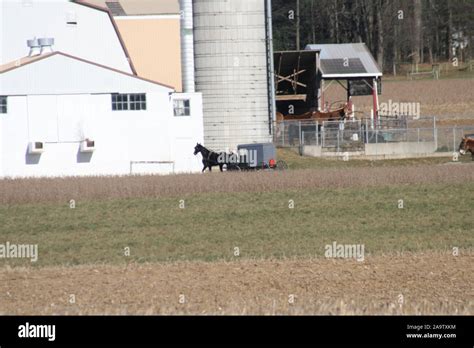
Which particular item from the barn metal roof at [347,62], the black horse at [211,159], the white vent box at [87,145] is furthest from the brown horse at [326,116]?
the white vent box at [87,145]

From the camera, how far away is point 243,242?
22.1 m

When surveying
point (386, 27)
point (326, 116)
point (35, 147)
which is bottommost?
point (35, 147)

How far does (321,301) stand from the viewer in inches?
563

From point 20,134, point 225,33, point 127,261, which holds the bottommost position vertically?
point 127,261

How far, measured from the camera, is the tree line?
8625 centimetres

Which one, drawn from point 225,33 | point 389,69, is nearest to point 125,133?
point 225,33

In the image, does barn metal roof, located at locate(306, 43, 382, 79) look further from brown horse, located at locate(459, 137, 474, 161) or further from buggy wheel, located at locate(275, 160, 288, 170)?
buggy wheel, located at locate(275, 160, 288, 170)

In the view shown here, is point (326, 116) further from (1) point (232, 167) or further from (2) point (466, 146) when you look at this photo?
(1) point (232, 167)

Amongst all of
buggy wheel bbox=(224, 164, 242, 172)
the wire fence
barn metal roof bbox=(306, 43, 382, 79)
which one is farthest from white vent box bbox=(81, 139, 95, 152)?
barn metal roof bbox=(306, 43, 382, 79)

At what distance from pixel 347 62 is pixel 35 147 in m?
24.2

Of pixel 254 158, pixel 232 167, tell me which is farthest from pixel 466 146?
pixel 232 167

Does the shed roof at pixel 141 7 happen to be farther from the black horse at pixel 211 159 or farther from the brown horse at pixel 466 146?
the brown horse at pixel 466 146
